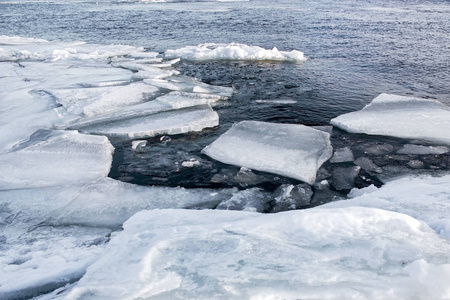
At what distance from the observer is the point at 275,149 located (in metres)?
4.38

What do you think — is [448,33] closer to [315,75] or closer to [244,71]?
[315,75]

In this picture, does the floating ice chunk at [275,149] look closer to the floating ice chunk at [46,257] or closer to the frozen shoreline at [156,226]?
the frozen shoreline at [156,226]

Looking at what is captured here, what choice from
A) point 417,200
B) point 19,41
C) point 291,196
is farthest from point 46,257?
point 19,41

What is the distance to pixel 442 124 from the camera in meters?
4.90

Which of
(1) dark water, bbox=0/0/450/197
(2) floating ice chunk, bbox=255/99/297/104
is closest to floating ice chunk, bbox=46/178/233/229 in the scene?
(1) dark water, bbox=0/0/450/197

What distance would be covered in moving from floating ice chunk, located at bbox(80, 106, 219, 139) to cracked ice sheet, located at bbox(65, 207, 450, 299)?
248 cm

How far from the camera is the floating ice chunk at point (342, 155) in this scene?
168 inches

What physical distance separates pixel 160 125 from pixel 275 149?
181 cm

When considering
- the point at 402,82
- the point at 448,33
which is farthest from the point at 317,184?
the point at 448,33

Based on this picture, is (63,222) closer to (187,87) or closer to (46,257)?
(46,257)

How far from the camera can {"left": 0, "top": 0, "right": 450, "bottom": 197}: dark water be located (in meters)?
4.29

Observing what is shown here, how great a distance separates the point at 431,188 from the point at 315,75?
5.38 m

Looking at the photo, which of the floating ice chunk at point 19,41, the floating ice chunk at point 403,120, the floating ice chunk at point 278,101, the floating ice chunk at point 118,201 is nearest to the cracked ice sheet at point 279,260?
the floating ice chunk at point 118,201

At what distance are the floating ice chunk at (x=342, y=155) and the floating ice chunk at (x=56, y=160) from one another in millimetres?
2785
